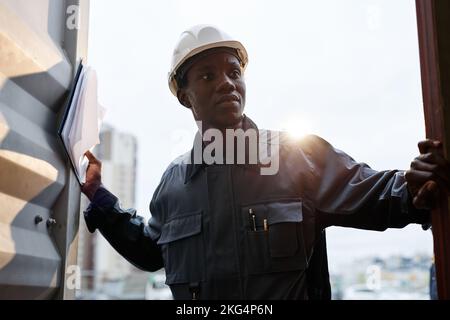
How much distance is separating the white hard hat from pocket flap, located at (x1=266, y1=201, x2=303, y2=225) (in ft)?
3.00

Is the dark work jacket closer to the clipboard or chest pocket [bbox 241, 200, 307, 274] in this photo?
chest pocket [bbox 241, 200, 307, 274]

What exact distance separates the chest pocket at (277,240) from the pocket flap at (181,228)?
0.86ft

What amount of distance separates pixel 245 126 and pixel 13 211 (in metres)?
1.24

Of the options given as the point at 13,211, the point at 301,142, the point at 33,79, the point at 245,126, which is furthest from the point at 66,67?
the point at 301,142

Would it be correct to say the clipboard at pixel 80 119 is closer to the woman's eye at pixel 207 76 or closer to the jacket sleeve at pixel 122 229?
the jacket sleeve at pixel 122 229

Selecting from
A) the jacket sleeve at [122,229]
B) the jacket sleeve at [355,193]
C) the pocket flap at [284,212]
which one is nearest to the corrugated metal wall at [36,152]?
the jacket sleeve at [122,229]

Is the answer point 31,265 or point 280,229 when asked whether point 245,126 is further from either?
point 31,265

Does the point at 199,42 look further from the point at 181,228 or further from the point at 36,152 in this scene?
the point at 36,152

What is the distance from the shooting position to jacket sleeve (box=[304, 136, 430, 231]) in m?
1.96

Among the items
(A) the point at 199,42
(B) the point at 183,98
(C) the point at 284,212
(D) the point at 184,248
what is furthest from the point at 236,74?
(D) the point at 184,248

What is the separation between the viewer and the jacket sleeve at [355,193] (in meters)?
1.96

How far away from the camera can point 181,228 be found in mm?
2525

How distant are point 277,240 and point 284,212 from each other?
0.12m

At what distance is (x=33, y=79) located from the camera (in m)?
1.97
